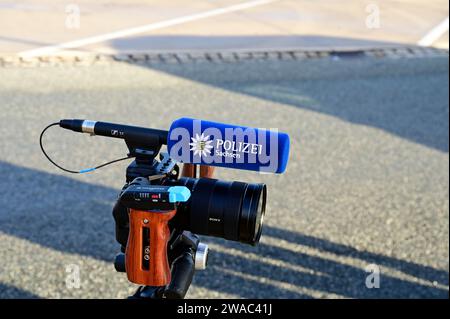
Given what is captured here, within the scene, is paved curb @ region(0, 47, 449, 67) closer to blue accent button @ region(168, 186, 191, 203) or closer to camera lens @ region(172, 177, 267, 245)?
camera lens @ region(172, 177, 267, 245)

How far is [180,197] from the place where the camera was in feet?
7.84

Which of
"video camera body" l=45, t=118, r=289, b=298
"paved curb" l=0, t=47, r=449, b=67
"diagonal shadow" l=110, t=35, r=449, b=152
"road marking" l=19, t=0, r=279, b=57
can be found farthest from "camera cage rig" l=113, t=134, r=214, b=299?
"road marking" l=19, t=0, r=279, b=57

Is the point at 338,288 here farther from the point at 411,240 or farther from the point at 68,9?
the point at 68,9

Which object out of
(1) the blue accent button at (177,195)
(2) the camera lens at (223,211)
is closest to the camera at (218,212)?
(2) the camera lens at (223,211)

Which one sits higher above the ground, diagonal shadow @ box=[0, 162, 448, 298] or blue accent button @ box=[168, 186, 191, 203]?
blue accent button @ box=[168, 186, 191, 203]

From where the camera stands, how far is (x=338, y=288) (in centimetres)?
593

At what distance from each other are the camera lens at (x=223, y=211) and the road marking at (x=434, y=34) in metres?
11.3

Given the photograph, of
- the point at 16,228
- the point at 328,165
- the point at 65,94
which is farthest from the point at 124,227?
the point at 65,94

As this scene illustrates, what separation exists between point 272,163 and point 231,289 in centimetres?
360

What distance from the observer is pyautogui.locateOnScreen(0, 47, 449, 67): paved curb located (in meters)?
10.6

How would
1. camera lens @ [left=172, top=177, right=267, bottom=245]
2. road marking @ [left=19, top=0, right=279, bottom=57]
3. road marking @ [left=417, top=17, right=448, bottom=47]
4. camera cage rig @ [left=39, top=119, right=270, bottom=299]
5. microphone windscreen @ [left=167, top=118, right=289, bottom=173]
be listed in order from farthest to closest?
road marking @ [left=417, top=17, right=448, bottom=47] → road marking @ [left=19, top=0, right=279, bottom=57] → camera lens @ [left=172, top=177, right=267, bottom=245] → camera cage rig @ [left=39, top=119, right=270, bottom=299] → microphone windscreen @ [left=167, top=118, right=289, bottom=173]

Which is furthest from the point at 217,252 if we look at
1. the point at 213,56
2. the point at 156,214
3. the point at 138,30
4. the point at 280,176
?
the point at 138,30

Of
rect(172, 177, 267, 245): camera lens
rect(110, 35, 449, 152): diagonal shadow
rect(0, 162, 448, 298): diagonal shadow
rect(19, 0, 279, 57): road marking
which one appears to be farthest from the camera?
rect(19, 0, 279, 57): road marking

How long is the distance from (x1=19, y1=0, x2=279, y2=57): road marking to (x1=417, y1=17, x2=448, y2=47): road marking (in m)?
3.42
